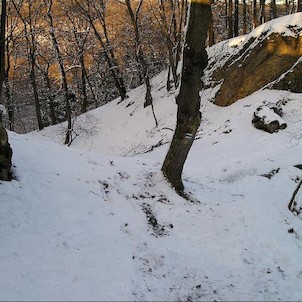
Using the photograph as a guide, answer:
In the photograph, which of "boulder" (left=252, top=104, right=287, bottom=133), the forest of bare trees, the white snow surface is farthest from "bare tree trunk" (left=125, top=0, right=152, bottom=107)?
the white snow surface

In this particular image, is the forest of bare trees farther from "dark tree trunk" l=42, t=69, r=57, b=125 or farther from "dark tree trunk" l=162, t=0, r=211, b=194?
"dark tree trunk" l=162, t=0, r=211, b=194

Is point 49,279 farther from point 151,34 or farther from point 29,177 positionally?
point 151,34

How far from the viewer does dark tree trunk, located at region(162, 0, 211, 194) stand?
6547mm

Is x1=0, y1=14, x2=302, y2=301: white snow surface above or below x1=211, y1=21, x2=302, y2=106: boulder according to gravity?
below

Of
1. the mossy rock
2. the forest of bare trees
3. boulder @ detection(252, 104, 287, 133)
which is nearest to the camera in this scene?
boulder @ detection(252, 104, 287, 133)

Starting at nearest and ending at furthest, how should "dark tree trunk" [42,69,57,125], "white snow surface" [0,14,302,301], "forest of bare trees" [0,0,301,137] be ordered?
"white snow surface" [0,14,302,301] → "forest of bare trees" [0,0,301,137] → "dark tree trunk" [42,69,57,125]

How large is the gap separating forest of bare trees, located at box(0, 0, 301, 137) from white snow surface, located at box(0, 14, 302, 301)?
375 inches

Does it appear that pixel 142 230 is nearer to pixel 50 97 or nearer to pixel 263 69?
pixel 263 69

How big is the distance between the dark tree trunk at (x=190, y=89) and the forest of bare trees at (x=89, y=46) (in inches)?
393

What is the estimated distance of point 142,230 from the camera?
638cm

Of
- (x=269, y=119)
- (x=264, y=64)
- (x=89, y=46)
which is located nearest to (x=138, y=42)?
(x=89, y=46)

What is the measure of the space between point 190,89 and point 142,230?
2.82m

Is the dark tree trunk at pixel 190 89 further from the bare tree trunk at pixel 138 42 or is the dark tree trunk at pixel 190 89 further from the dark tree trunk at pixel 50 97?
the dark tree trunk at pixel 50 97

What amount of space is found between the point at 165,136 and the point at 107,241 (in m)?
11.4
